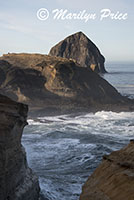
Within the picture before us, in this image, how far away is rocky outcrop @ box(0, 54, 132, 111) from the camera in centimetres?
5431

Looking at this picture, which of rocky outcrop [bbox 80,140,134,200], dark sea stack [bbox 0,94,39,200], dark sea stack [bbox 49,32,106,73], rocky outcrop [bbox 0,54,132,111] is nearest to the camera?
rocky outcrop [bbox 80,140,134,200]

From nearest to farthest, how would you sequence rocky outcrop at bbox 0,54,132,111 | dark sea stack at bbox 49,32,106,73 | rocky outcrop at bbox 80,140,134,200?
rocky outcrop at bbox 80,140,134,200 → rocky outcrop at bbox 0,54,132,111 → dark sea stack at bbox 49,32,106,73

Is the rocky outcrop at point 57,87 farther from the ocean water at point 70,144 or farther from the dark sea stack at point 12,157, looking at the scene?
the dark sea stack at point 12,157

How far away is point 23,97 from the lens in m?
54.4

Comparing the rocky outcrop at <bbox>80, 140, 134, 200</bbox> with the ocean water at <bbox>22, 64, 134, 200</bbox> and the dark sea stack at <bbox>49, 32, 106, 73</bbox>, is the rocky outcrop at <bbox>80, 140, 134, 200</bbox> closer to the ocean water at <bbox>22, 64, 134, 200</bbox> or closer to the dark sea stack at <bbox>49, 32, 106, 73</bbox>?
the ocean water at <bbox>22, 64, 134, 200</bbox>

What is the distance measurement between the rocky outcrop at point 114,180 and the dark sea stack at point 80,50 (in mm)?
135243

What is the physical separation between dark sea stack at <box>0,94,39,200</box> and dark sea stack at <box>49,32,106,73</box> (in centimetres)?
12760

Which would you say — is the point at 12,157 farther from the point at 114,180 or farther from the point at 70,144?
the point at 70,144

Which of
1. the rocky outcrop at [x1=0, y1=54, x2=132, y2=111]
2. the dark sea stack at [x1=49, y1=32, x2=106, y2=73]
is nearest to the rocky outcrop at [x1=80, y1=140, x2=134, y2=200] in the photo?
the rocky outcrop at [x1=0, y1=54, x2=132, y2=111]

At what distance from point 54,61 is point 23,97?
11.8m

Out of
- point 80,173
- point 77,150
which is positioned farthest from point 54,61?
point 80,173

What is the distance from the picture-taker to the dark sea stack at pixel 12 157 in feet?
40.8

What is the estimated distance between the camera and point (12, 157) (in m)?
13.0

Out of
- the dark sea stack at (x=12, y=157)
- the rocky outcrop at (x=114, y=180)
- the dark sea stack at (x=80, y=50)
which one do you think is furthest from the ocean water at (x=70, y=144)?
the dark sea stack at (x=80, y=50)
